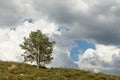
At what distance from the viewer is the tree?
166 ft

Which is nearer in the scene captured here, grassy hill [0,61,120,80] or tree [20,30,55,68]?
grassy hill [0,61,120,80]

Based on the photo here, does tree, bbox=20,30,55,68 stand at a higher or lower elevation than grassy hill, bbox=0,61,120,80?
higher

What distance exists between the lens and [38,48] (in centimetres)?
5122

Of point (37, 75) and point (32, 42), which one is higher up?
point (32, 42)

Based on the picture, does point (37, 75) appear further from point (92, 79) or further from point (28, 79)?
point (92, 79)

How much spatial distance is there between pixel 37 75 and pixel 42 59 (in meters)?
15.2

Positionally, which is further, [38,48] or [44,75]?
[38,48]

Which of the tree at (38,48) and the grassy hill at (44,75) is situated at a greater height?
the tree at (38,48)

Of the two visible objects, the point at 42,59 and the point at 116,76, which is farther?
the point at 42,59

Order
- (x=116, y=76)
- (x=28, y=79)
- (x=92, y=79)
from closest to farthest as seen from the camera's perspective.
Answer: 1. (x=28, y=79)
2. (x=92, y=79)
3. (x=116, y=76)

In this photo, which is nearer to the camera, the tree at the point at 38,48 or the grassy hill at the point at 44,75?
the grassy hill at the point at 44,75

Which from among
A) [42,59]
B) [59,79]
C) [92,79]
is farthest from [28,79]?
[42,59]

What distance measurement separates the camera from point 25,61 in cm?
5172

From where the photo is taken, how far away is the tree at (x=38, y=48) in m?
50.7
